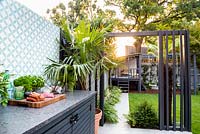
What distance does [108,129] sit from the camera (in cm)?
418

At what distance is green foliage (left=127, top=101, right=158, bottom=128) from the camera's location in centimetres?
431

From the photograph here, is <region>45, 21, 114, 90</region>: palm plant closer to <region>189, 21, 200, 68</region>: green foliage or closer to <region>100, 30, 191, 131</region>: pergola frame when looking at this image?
<region>100, 30, 191, 131</region>: pergola frame

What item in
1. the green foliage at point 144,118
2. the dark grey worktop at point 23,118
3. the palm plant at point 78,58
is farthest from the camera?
the green foliage at point 144,118

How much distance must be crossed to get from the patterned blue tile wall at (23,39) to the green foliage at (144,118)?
2400 mm

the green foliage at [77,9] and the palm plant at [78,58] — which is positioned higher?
the green foliage at [77,9]

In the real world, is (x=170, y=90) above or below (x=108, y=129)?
above

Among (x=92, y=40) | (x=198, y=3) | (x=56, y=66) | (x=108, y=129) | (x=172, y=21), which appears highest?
(x=198, y=3)

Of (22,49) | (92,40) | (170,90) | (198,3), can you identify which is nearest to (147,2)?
(198,3)

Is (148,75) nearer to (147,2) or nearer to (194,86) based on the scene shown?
(194,86)

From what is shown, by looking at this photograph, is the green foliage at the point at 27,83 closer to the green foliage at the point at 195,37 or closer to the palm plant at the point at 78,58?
the palm plant at the point at 78,58

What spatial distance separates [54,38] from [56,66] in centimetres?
54

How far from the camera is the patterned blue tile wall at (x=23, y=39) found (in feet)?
6.81

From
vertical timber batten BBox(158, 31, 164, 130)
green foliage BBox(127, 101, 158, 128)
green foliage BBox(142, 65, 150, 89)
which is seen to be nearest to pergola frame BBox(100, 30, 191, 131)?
vertical timber batten BBox(158, 31, 164, 130)

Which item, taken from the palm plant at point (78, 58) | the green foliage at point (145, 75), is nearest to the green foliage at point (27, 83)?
the palm plant at point (78, 58)
